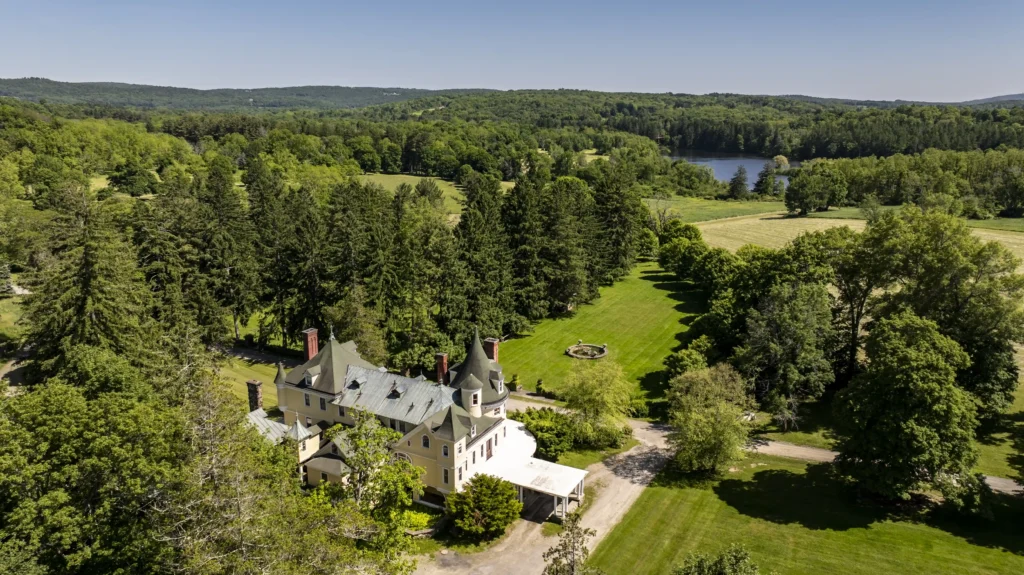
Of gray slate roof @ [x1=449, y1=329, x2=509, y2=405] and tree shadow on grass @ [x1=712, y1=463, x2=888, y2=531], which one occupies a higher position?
gray slate roof @ [x1=449, y1=329, x2=509, y2=405]

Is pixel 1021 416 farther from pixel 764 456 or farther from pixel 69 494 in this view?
pixel 69 494

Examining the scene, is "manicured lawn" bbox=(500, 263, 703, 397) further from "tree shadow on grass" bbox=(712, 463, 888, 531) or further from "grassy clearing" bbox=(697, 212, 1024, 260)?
"grassy clearing" bbox=(697, 212, 1024, 260)

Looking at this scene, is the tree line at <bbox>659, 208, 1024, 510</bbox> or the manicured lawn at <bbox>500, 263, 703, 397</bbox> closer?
the tree line at <bbox>659, 208, 1024, 510</bbox>

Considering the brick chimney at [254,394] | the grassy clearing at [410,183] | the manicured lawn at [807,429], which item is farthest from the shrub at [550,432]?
the grassy clearing at [410,183]

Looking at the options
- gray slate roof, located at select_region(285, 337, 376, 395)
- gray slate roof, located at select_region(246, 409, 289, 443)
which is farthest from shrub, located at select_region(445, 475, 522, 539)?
gray slate roof, located at select_region(285, 337, 376, 395)

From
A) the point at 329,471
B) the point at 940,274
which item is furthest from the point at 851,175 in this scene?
the point at 329,471

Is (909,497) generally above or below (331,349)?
below
